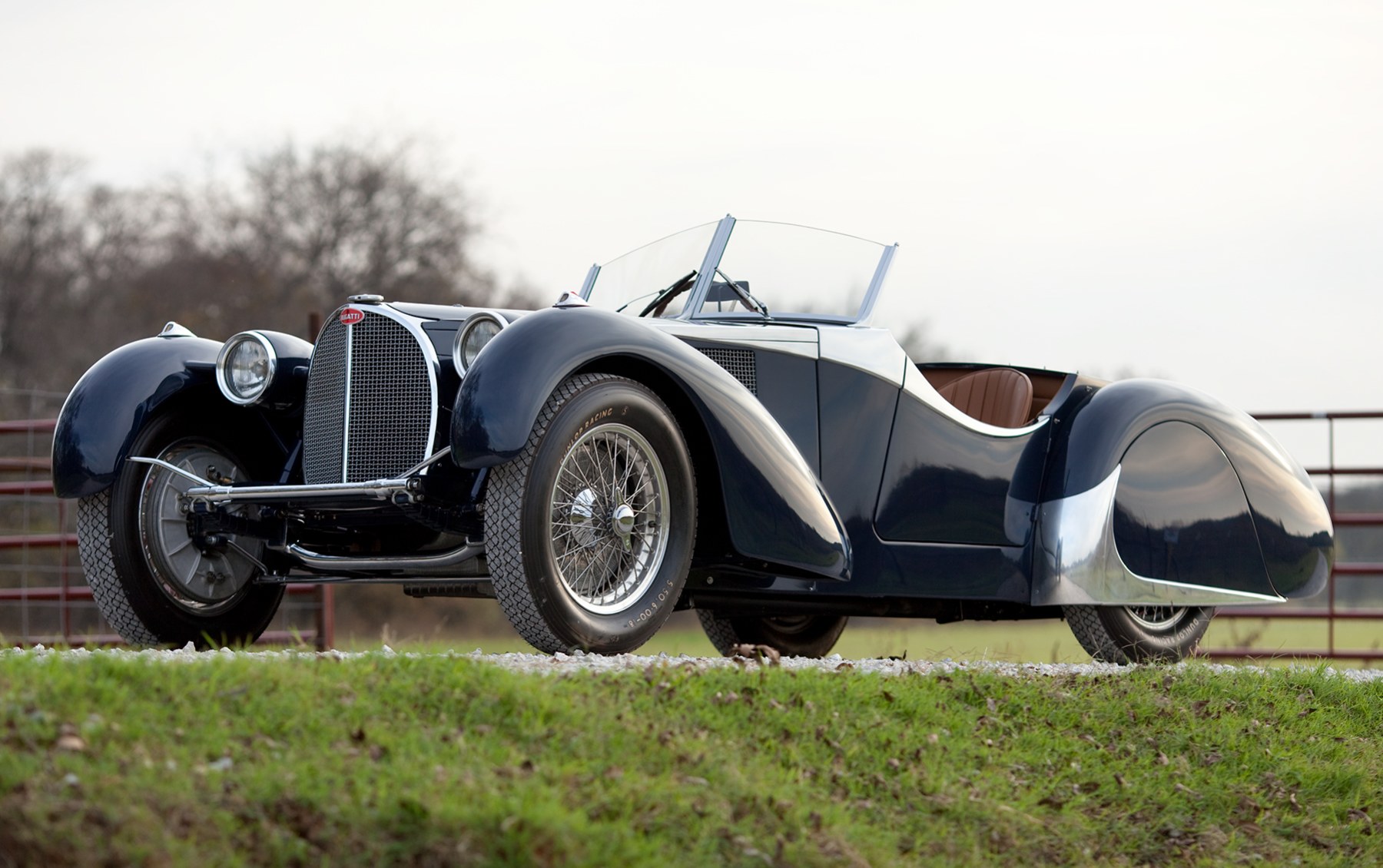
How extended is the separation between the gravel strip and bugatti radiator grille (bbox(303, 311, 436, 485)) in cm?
78

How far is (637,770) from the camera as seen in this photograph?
371cm

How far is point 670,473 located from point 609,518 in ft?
0.99

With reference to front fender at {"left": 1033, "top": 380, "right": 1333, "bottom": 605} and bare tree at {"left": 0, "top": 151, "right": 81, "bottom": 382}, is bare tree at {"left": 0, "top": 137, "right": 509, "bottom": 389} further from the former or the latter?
front fender at {"left": 1033, "top": 380, "right": 1333, "bottom": 605}

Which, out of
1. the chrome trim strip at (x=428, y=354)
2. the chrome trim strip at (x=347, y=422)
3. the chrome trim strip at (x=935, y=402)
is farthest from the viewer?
the chrome trim strip at (x=935, y=402)

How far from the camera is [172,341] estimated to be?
20.8ft

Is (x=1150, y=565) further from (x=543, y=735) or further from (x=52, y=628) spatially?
(x=52, y=628)

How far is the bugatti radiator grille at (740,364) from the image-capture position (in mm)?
6051

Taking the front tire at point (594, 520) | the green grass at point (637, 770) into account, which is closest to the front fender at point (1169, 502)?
the green grass at point (637, 770)

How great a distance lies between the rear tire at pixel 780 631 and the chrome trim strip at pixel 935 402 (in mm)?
1868

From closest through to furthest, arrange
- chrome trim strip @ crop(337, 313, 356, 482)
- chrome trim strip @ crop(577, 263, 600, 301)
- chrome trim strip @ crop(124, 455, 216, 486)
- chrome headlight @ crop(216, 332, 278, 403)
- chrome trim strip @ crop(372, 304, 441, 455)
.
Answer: chrome trim strip @ crop(372, 304, 441, 455) → chrome trim strip @ crop(337, 313, 356, 482) → chrome trim strip @ crop(124, 455, 216, 486) → chrome headlight @ crop(216, 332, 278, 403) → chrome trim strip @ crop(577, 263, 600, 301)

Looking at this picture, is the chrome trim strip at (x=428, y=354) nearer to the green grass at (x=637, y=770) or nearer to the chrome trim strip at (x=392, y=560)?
the chrome trim strip at (x=392, y=560)

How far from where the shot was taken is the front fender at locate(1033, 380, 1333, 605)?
667 centimetres

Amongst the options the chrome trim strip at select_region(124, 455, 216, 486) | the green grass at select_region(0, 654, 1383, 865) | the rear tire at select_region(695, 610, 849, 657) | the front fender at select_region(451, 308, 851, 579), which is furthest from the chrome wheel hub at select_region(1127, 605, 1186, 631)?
the chrome trim strip at select_region(124, 455, 216, 486)

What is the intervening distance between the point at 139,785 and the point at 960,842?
2.25 meters
